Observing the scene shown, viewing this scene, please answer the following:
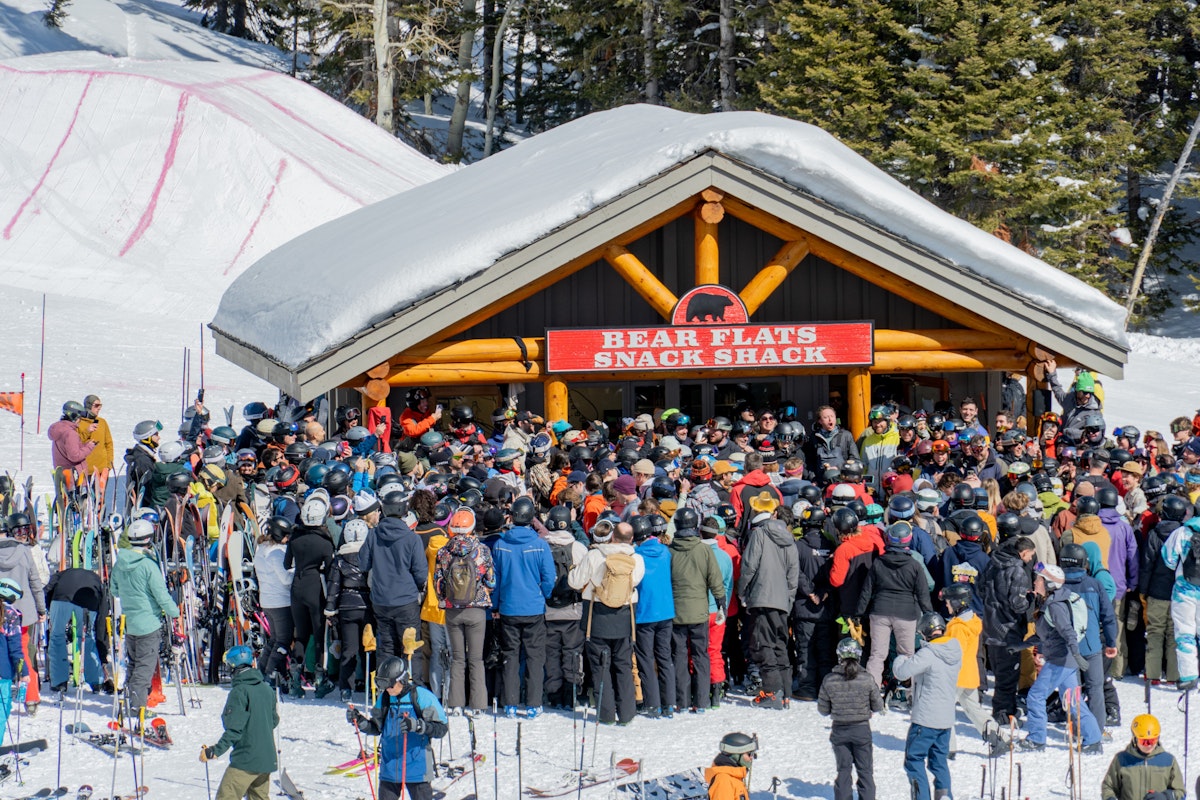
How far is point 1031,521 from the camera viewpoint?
10.7m

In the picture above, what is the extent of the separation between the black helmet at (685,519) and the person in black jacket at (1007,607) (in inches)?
80.6

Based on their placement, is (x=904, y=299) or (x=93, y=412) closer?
(x=93, y=412)

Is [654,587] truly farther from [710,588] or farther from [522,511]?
[522,511]

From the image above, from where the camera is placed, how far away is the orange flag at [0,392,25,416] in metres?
19.9

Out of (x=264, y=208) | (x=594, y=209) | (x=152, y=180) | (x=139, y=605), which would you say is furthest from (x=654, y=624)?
(x=152, y=180)

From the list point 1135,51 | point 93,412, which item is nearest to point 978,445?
point 93,412

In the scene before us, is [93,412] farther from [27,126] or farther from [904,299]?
[27,126]

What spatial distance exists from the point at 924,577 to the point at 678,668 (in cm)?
186

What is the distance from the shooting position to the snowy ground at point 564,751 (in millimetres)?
9445

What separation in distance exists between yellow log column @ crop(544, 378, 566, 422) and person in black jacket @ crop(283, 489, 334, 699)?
16.3 ft

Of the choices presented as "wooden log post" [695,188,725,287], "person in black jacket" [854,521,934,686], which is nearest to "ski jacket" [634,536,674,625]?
"person in black jacket" [854,521,934,686]

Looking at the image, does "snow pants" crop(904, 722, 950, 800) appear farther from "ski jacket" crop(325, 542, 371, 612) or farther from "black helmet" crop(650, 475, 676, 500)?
"ski jacket" crop(325, 542, 371, 612)

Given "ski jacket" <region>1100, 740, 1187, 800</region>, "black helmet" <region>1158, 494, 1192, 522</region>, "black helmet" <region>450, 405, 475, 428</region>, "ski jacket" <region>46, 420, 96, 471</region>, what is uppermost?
"black helmet" <region>450, 405, 475, 428</region>

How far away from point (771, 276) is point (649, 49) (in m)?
25.2
